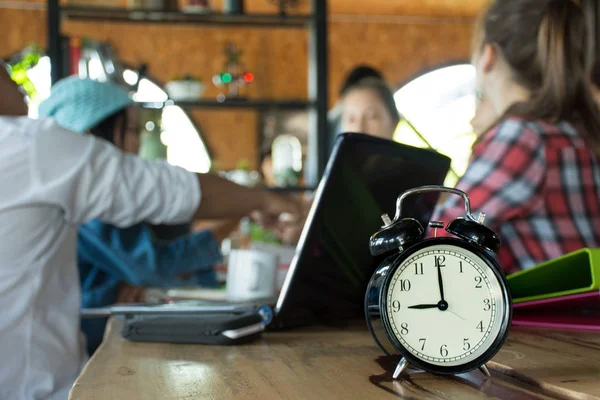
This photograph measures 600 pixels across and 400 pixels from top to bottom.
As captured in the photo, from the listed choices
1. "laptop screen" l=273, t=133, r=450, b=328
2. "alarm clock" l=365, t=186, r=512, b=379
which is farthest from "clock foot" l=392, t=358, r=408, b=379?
"laptop screen" l=273, t=133, r=450, b=328

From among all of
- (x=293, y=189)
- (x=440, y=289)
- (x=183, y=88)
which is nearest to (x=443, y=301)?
(x=440, y=289)

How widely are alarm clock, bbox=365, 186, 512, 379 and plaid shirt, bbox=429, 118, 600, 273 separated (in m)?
0.71

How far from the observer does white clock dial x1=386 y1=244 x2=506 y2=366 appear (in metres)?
0.68

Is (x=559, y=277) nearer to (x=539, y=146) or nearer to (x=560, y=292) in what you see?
(x=560, y=292)

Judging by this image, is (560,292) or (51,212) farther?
(51,212)

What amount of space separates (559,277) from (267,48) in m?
6.70

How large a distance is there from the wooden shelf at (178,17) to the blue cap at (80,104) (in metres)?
1.52

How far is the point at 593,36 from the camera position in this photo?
1.53 meters

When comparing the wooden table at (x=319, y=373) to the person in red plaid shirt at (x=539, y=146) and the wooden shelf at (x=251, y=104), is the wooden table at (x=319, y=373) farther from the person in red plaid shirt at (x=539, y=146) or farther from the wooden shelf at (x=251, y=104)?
the wooden shelf at (x=251, y=104)

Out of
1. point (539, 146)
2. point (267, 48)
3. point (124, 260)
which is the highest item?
point (267, 48)

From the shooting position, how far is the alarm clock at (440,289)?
0.68 m

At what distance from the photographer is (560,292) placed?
94 centimetres

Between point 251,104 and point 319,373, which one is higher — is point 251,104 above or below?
above

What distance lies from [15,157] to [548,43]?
1.01 metres
